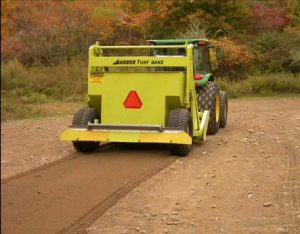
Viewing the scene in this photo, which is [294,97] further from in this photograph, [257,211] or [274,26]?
[257,211]

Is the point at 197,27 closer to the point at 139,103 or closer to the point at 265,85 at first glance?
the point at 265,85

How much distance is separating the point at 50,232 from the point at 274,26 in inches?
915

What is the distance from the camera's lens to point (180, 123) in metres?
8.70

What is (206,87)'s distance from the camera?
11641 millimetres

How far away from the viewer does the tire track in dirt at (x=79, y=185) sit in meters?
4.31

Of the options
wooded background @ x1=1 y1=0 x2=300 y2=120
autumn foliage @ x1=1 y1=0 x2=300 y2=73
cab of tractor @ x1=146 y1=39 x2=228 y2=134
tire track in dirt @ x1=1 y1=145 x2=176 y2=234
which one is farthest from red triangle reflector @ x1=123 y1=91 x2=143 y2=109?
autumn foliage @ x1=1 y1=0 x2=300 y2=73

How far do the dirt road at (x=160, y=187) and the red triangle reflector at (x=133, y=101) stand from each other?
75 centimetres

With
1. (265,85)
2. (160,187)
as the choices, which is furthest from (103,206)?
(265,85)

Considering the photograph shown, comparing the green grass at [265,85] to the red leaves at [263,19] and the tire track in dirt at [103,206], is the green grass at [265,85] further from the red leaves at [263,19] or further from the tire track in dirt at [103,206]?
the tire track in dirt at [103,206]

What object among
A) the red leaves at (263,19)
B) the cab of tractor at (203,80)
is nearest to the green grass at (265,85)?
the red leaves at (263,19)

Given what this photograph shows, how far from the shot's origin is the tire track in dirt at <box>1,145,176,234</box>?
4.31 metres

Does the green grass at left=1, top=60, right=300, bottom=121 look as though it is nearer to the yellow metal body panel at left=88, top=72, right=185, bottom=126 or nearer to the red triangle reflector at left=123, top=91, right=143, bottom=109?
the yellow metal body panel at left=88, top=72, right=185, bottom=126

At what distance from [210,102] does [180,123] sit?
2907mm

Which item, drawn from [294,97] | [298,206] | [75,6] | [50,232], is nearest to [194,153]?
[298,206]
